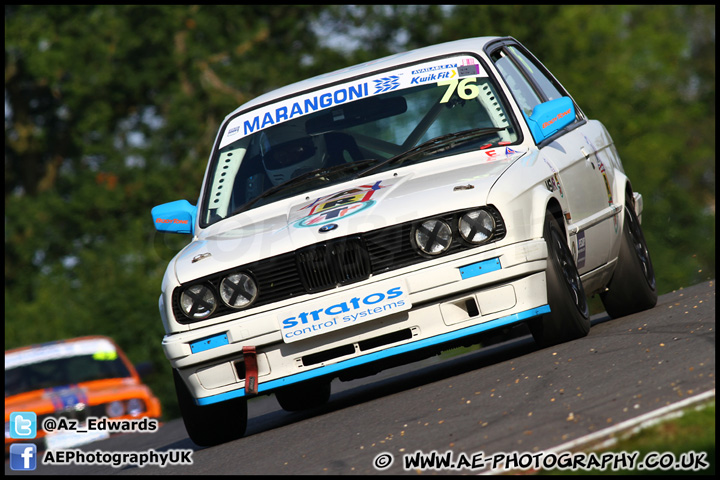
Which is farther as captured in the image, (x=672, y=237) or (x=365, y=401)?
(x=672, y=237)

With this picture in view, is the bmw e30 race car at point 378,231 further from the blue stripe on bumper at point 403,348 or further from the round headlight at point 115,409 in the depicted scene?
the round headlight at point 115,409

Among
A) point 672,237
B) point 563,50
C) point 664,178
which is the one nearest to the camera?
point 672,237

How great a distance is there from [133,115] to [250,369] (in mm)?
26154

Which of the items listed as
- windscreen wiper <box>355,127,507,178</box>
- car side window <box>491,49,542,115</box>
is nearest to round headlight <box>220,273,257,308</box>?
windscreen wiper <box>355,127,507,178</box>

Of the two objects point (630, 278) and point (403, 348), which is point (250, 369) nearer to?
point (403, 348)

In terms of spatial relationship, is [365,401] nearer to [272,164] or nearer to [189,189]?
[272,164]

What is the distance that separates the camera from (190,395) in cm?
678

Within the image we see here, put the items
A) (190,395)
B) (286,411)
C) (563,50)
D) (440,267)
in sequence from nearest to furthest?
(440,267), (190,395), (286,411), (563,50)

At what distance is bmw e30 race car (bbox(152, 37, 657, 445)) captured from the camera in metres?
6.25

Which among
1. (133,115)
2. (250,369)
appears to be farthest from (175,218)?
(133,115)

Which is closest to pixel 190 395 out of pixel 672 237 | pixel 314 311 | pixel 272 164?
pixel 314 311

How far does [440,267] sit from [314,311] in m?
0.69

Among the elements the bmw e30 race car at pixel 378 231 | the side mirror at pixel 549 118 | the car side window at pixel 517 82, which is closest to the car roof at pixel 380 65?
the bmw e30 race car at pixel 378 231

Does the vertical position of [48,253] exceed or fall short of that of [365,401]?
it falls short
